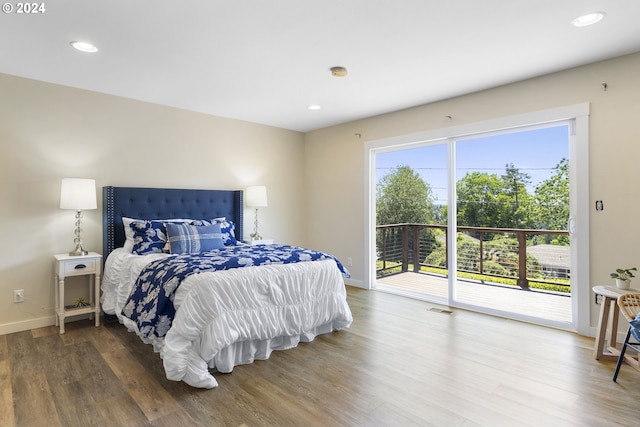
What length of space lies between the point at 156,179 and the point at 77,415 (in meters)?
2.84

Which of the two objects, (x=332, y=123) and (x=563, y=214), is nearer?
(x=563, y=214)

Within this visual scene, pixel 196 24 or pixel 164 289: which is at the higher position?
pixel 196 24

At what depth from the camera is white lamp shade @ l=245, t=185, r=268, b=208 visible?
193 inches

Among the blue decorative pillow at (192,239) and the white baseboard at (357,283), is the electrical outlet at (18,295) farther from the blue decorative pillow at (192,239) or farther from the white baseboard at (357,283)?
the white baseboard at (357,283)

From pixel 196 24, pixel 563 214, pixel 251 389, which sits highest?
pixel 196 24

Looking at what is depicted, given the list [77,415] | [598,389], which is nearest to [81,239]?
[77,415]

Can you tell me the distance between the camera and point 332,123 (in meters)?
5.34

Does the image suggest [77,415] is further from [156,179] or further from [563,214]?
[563,214]

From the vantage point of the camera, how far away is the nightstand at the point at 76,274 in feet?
10.9

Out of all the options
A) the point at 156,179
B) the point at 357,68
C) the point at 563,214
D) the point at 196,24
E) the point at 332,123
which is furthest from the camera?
the point at 332,123

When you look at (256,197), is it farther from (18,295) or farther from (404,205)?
(18,295)

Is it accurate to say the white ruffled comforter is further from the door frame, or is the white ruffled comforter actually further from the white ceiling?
the door frame

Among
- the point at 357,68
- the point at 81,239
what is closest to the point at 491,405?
the point at 357,68

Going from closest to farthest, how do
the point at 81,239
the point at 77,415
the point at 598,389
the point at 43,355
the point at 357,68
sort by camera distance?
the point at 77,415 → the point at 598,389 → the point at 43,355 → the point at 357,68 → the point at 81,239
